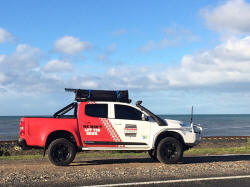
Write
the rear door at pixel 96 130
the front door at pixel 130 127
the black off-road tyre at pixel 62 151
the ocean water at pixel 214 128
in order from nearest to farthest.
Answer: the black off-road tyre at pixel 62 151, the rear door at pixel 96 130, the front door at pixel 130 127, the ocean water at pixel 214 128

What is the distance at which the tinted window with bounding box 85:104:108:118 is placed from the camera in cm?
1001

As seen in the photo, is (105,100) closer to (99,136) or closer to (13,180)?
(99,136)

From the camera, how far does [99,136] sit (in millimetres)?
9859

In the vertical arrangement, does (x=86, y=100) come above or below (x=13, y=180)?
above

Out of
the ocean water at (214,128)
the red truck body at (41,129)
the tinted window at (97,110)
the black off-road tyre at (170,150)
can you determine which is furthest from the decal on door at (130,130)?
the ocean water at (214,128)

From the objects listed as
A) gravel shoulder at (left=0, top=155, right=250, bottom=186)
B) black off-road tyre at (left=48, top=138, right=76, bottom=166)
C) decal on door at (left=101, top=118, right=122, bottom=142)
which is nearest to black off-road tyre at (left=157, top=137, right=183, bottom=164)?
gravel shoulder at (left=0, top=155, right=250, bottom=186)

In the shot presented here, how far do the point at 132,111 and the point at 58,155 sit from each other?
8.39 feet

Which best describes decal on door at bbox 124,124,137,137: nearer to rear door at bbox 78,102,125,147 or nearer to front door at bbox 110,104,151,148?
front door at bbox 110,104,151,148

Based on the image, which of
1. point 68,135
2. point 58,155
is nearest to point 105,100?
point 68,135

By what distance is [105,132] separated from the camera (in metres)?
9.88

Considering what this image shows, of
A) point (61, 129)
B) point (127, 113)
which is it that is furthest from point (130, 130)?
point (61, 129)

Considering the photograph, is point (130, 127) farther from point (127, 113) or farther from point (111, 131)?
point (111, 131)

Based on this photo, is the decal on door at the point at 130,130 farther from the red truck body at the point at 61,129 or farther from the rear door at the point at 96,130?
the red truck body at the point at 61,129

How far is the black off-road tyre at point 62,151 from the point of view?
9625 millimetres
